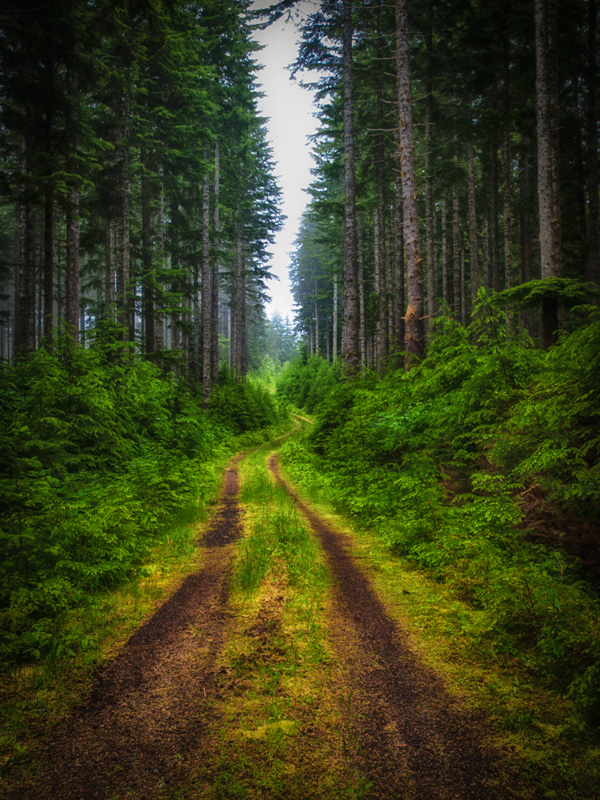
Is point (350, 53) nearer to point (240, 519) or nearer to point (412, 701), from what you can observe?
point (240, 519)

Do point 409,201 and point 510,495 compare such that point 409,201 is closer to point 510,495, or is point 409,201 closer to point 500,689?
point 510,495

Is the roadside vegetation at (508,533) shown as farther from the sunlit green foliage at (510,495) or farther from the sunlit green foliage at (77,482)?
the sunlit green foliage at (77,482)

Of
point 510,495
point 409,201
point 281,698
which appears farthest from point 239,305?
point 281,698

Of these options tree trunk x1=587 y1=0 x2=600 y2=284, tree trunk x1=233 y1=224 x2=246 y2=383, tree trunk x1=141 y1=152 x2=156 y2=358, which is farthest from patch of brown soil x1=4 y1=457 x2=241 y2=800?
tree trunk x1=233 y1=224 x2=246 y2=383

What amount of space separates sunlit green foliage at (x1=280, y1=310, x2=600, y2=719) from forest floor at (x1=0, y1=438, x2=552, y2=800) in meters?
1.05

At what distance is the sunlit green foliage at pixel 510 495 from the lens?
3.54m

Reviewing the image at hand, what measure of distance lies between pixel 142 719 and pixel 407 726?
1966 millimetres

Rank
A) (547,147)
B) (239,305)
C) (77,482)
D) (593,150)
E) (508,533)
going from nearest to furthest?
(508,533) < (77,482) < (547,147) < (593,150) < (239,305)

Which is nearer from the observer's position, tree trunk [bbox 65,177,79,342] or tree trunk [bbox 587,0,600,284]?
tree trunk [bbox 65,177,79,342]

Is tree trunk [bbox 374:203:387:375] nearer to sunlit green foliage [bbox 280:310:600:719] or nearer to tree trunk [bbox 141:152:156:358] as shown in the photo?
tree trunk [bbox 141:152:156:358]

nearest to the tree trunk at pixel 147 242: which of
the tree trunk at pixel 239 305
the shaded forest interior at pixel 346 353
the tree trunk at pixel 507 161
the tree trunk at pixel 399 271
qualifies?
the shaded forest interior at pixel 346 353

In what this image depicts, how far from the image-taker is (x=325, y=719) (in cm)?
277

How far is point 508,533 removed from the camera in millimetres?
4805

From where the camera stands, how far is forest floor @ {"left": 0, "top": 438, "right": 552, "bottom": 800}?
7.41 ft
